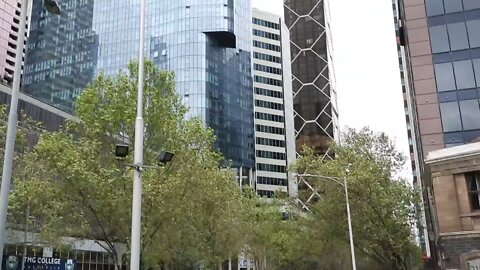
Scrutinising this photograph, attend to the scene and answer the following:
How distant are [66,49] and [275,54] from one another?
53.4 meters

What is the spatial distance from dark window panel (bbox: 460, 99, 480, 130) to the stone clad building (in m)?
11.5

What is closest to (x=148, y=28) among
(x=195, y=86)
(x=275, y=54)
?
(x=195, y=86)

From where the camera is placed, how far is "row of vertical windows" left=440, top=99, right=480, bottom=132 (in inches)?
1474

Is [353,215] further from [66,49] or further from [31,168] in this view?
[66,49]

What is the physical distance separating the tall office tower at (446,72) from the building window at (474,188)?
11.0 m

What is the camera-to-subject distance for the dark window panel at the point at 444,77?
3906cm

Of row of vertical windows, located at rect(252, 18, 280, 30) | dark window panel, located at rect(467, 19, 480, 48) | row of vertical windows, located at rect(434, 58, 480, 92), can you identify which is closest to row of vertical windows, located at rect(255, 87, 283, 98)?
row of vertical windows, located at rect(252, 18, 280, 30)

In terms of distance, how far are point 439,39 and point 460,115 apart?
6434 mm

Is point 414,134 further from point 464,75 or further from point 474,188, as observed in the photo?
point 474,188

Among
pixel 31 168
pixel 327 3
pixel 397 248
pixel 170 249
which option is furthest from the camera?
pixel 327 3

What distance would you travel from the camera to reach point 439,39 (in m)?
40.2

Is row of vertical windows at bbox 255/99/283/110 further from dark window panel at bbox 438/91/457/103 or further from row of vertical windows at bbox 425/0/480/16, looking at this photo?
dark window panel at bbox 438/91/457/103

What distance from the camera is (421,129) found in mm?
39062

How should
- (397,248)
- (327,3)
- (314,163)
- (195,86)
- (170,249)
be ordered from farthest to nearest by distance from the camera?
(327,3) < (195,86) < (314,163) < (397,248) < (170,249)
